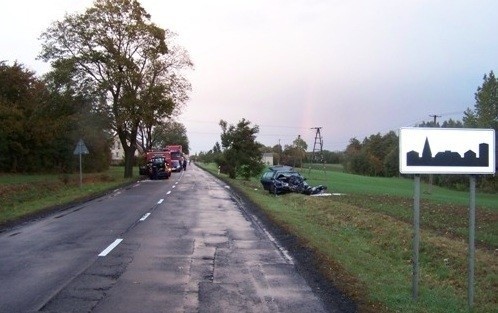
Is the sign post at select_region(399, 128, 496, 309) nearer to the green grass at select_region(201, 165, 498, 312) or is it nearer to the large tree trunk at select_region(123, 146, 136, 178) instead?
the green grass at select_region(201, 165, 498, 312)

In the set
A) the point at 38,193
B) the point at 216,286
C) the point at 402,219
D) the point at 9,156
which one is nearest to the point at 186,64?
the point at 9,156

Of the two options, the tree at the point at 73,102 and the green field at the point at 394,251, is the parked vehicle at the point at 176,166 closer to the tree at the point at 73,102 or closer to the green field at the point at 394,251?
the tree at the point at 73,102

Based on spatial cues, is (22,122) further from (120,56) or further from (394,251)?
(394,251)

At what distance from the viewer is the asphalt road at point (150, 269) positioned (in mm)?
8430

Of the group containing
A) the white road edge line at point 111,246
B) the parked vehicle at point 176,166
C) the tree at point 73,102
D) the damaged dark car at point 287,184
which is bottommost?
the white road edge line at point 111,246

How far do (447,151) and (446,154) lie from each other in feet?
0.14

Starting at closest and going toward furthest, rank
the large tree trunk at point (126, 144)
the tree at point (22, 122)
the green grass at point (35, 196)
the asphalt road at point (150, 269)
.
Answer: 1. the asphalt road at point (150, 269)
2. the green grass at point (35, 196)
3. the tree at point (22, 122)
4. the large tree trunk at point (126, 144)

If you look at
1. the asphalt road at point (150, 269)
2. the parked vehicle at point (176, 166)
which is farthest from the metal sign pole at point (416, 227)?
the parked vehicle at point (176, 166)

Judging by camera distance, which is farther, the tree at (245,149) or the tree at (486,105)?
the tree at (486,105)

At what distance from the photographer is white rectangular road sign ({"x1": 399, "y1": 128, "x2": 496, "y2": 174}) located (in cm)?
853

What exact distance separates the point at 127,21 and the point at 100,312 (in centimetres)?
4852

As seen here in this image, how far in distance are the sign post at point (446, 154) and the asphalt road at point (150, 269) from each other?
1.80m

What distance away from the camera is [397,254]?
49.8 feet

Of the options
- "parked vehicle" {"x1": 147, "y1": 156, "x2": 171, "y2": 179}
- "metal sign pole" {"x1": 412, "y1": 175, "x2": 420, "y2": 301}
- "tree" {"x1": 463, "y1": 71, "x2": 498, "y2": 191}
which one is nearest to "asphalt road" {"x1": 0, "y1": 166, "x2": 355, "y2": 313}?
"metal sign pole" {"x1": 412, "y1": 175, "x2": 420, "y2": 301}
